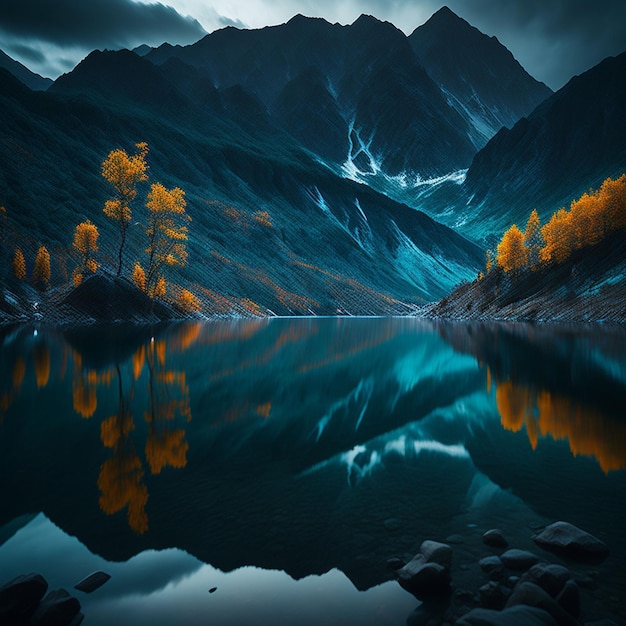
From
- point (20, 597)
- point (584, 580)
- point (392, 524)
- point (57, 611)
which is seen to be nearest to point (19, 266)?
point (20, 597)

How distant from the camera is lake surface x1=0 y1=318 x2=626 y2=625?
7.87 m

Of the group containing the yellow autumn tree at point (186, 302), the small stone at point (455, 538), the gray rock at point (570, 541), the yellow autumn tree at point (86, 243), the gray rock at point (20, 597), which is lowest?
the gray rock at point (570, 541)

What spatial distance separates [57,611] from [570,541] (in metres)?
8.71

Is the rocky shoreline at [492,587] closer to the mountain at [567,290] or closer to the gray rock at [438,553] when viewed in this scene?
the gray rock at [438,553]

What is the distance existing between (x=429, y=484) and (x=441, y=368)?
22536mm

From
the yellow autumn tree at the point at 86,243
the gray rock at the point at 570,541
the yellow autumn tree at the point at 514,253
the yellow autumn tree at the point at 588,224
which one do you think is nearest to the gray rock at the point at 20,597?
the gray rock at the point at 570,541

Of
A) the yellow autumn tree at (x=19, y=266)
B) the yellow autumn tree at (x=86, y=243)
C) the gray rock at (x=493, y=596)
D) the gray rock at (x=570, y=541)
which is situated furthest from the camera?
the yellow autumn tree at (x=86, y=243)

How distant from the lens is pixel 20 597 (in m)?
6.86

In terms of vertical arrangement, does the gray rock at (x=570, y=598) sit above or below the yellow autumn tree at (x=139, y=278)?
below

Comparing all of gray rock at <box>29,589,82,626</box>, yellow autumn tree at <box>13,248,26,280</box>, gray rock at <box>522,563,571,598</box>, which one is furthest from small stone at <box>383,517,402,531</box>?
yellow autumn tree at <box>13,248,26,280</box>

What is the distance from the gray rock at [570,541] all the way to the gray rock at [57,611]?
26.8ft

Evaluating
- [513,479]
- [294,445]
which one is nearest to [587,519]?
[513,479]

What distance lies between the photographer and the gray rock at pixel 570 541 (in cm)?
892

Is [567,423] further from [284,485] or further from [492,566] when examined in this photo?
[284,485]
